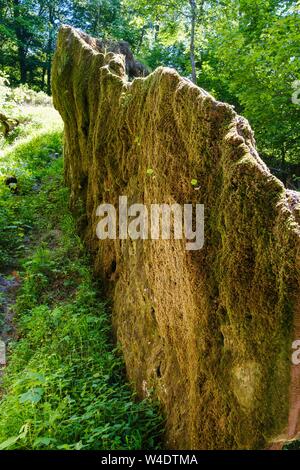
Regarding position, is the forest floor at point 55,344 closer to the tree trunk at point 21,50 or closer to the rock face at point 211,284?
the rock face at point 211,284

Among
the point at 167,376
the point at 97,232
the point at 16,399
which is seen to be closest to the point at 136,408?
the point at 167,376

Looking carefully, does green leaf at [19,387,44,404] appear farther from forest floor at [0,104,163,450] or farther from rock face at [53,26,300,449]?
rock face at [53,26,300,449]

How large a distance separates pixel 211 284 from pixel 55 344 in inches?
120

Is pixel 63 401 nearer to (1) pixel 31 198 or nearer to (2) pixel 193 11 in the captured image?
(1) pixel 31 198

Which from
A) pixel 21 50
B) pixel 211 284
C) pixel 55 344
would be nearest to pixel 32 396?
pixel 55 344

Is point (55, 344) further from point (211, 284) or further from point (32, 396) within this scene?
point (211, 284)

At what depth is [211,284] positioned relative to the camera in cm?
304

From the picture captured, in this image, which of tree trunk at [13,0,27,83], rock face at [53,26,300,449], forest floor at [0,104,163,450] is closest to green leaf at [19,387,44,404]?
forest floor at [0,104,163,450]

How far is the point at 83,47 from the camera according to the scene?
842 cm

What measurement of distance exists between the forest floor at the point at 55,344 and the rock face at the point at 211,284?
13.2 inches

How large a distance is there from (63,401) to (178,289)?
164 cm

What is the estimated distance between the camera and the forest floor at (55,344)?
12.1ft

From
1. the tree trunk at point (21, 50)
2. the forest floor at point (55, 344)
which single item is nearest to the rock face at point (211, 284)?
the forest floor at point (55, 344)

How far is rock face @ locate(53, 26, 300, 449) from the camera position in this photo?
7.95 ft
